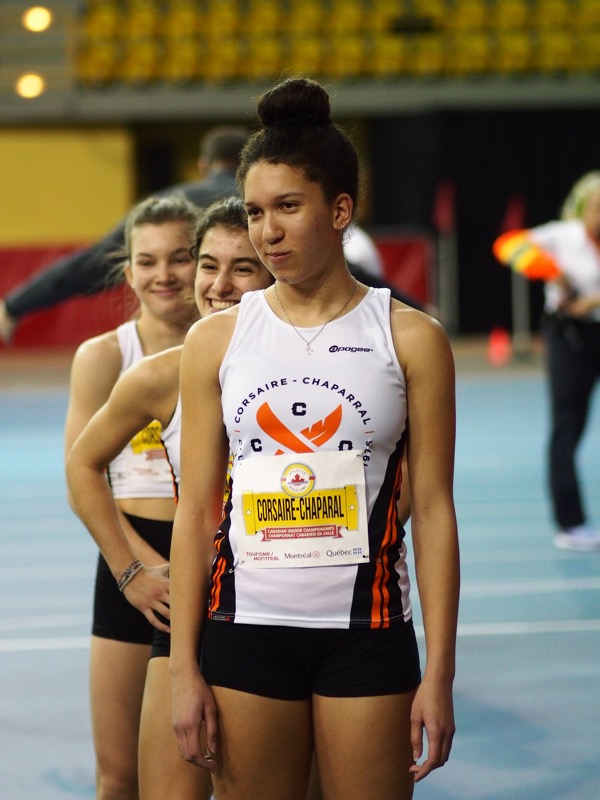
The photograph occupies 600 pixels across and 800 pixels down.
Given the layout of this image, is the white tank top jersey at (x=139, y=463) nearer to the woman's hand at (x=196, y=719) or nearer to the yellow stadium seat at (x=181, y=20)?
the woman's hand at (x=196, y=719)

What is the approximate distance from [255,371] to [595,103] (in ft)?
55.9

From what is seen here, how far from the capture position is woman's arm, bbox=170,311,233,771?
2.10 metres

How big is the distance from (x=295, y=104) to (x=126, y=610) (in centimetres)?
138

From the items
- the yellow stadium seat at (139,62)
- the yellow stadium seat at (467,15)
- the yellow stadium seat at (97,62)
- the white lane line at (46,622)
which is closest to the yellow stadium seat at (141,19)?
the yellow stadium seat at (139,62)

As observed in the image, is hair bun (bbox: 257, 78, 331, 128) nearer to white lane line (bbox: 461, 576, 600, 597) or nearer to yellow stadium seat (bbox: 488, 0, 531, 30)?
white lane line (bbox: 461, 576, 600, 597)

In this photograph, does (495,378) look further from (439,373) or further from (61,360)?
(439,373)

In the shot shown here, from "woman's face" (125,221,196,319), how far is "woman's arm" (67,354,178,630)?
39cm

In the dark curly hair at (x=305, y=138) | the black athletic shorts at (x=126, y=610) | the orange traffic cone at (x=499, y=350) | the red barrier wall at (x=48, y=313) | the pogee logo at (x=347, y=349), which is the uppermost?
the dark curly hair at (x=305, y=138)

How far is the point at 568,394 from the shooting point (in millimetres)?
6691

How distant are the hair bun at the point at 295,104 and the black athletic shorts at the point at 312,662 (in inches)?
32.9

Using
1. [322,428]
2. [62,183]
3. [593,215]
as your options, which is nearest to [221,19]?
[62,183]

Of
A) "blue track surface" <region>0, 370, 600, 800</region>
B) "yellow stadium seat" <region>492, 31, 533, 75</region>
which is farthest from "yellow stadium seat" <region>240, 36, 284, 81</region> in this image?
"blue track surface" <region>0, 370, 600, 800</region>

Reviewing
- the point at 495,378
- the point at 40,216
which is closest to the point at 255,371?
the point at 495,378

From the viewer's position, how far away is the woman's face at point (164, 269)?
296cm
